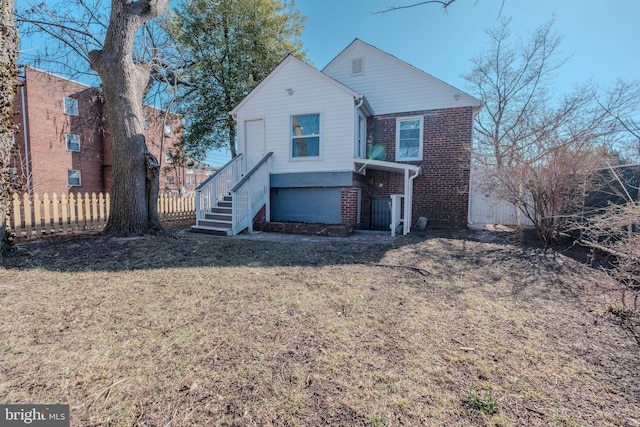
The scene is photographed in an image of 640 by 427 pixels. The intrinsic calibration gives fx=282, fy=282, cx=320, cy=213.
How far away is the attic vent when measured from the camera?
1117 cm

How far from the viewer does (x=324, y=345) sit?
2527 millimetres

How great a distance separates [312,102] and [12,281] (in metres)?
8.09

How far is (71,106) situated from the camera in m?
18.5

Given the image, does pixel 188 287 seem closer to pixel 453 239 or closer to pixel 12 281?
pixel 12 281

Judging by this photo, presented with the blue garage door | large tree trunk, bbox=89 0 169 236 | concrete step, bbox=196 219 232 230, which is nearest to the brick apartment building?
concrete step, bbox=196 219 232 230

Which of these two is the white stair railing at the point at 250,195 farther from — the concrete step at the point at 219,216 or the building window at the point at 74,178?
the building window at the point at 74,178

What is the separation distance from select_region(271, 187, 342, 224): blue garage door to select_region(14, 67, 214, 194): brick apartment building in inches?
341

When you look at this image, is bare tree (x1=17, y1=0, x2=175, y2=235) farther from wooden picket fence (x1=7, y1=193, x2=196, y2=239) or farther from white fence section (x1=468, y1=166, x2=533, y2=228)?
white fence section (x1=468, y1=166, x2=533, y2=228)

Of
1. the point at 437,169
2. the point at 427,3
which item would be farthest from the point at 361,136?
the point at 427,3

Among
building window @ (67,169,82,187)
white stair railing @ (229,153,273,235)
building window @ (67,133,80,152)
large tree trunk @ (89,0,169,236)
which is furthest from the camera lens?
building window @ (67,169,82,187)

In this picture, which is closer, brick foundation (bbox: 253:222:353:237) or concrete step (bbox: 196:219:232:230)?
brick foundation (bbox: 253:222:353:237)

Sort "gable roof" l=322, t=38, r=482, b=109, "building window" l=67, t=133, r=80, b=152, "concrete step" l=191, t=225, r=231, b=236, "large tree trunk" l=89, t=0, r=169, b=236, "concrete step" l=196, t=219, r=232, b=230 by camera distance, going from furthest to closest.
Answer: "building window" l=67, t=133, r=80, b=152
"gable roof" l=322, t=38, r=482, b=109
"concrete step" l=196, t=219, r=232, b=230
"concrete step" l=191, t=225, r=231, b=236
"large tree trunk" l=89, t=0, r=169, b=236

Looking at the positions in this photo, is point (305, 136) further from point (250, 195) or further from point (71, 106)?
point (71, 106)

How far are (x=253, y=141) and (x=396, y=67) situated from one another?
6.06 meters
